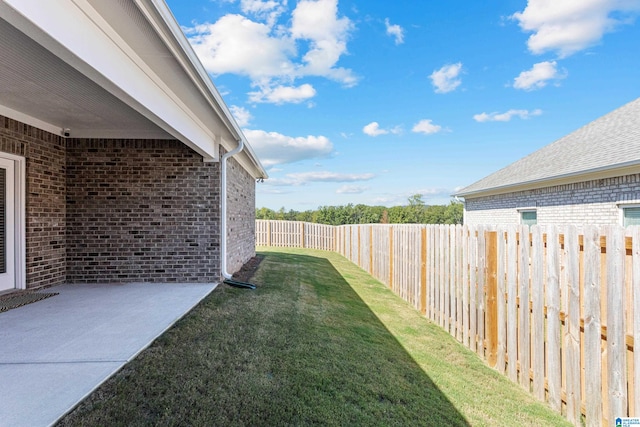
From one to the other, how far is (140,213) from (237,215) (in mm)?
2443

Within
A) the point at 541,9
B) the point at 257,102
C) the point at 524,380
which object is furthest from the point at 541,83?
the point at 524,380

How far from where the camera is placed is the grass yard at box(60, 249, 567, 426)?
89.9 inches

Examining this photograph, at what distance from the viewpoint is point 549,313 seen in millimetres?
2906

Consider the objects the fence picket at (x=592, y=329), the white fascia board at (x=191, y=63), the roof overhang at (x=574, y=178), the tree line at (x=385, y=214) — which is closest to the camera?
the fence picket at (x=592, y=329)

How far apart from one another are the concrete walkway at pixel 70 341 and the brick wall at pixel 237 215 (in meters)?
2.02

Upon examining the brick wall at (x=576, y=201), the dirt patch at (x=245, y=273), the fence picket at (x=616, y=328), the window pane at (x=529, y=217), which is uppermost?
the brick wall at (x=576, y=201)

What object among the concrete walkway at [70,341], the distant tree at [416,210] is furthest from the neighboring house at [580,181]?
the distant tree at [416,210]

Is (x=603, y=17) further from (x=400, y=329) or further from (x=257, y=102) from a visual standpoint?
(x=257, y=102)

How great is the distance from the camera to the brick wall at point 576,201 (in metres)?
7.26

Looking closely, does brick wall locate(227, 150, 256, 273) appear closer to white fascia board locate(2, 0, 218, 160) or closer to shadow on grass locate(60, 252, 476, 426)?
shadow on grass locate(60, 252, 476, 426)

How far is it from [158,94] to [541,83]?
15485 mm

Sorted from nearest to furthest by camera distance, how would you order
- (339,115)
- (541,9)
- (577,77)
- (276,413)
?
(276,413) < (541,9) < (577,77) < (339,115)

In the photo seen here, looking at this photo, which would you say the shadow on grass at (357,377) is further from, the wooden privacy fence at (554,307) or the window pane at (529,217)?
the window pane at (529,217)

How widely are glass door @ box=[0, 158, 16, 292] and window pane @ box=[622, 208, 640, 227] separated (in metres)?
11.5
